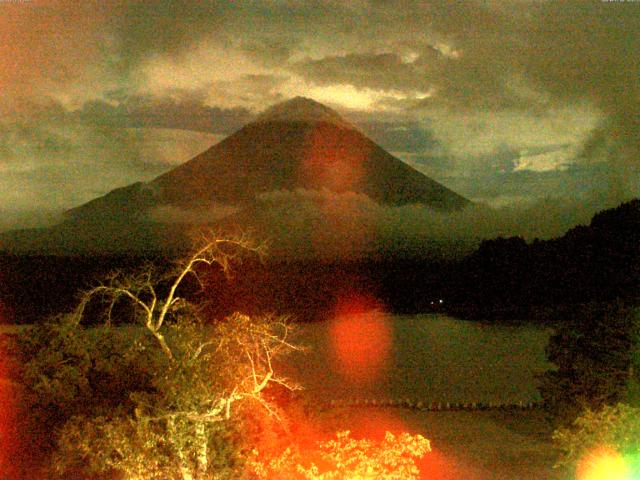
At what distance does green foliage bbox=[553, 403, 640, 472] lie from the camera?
19.3ft

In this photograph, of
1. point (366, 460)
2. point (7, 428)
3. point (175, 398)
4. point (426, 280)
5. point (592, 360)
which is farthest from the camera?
point (426, 280)

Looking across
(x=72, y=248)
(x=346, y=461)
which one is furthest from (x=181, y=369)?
(x=72, y=248)

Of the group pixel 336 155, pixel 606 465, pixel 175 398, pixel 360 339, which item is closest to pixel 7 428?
pixel 175 398

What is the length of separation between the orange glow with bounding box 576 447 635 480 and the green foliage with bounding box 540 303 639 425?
1912 millimetres

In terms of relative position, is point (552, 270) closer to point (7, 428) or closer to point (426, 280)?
point (426, 280)

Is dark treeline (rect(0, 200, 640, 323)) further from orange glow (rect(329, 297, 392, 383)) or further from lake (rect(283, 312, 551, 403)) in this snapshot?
lake (rect(283, 312, 551, 403))

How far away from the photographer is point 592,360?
8.34m

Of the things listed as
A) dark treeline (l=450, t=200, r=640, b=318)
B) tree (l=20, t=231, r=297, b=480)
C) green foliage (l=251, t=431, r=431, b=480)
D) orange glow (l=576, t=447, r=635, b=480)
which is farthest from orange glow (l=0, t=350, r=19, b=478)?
dark treeline (l=450, t=200, r=640, b=318)

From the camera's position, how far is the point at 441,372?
Answer: 13.4 meters

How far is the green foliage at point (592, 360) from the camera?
8102 mm

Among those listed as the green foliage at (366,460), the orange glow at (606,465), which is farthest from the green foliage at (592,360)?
the green foliage at (366,460)

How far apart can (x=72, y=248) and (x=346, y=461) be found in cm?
1596

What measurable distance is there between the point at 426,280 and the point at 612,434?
1984cm

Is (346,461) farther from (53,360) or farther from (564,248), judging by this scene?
(564,248)
